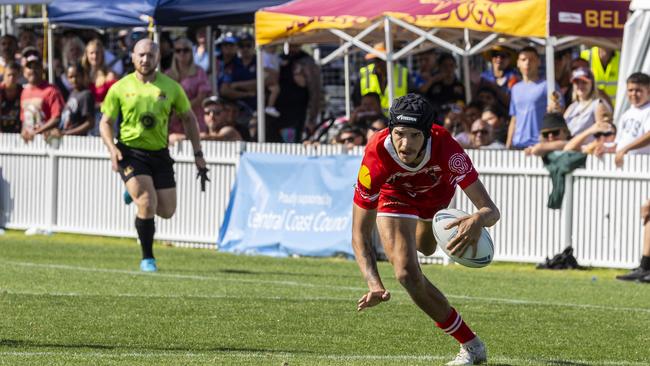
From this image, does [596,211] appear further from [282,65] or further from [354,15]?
[282,65]

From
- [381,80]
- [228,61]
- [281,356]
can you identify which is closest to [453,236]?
[281,356]

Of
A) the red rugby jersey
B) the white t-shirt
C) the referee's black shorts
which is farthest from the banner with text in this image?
the red rugby jersey

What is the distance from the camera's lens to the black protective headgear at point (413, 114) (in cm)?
874

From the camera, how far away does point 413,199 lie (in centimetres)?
938

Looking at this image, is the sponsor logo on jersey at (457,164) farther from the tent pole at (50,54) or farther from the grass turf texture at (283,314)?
the tent pole at (50,54)

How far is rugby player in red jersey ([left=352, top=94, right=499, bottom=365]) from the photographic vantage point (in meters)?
8.75

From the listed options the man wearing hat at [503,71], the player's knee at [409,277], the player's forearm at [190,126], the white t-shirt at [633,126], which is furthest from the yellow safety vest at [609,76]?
the player's knee at [409,277]

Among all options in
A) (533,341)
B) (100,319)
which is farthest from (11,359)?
(533,341)

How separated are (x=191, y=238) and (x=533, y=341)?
377 inches

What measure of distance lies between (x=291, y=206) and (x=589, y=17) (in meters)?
4.15

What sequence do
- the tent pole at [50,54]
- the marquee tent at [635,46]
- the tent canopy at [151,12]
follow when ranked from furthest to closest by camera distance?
the tent pole at [50,54] < the tent canopy at [151,12] < the marquee tent at [635,46]

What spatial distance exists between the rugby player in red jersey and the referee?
611cm

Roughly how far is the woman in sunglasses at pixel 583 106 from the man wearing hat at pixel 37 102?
745cm

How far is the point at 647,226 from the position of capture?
15.6 meters
